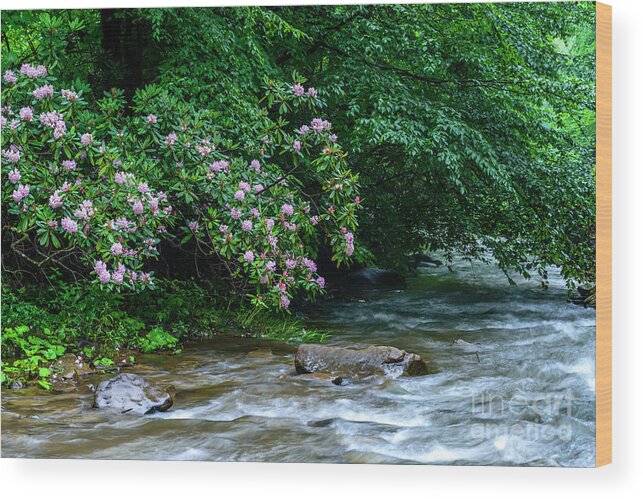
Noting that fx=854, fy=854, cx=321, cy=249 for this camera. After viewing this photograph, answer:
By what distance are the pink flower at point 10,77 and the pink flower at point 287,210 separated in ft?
5.45

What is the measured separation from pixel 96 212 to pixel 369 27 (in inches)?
72.6

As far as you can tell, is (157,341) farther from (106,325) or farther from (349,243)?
(349,243)

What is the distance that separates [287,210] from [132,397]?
4.43ft

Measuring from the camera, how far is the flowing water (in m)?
4.19

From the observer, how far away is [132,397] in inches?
177

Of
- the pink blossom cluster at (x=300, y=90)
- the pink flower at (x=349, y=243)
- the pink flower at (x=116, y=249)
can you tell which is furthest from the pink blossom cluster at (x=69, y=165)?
the pink flower at (x=349, y=243)

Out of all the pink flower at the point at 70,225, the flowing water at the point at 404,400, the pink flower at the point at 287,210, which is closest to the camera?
the flowing water at the point at 404,400

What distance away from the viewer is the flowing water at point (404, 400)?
4188 millimetres

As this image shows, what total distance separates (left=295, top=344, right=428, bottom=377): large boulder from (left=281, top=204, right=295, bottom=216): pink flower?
783 mm

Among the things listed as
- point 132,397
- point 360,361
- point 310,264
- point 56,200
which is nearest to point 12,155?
point 56,200

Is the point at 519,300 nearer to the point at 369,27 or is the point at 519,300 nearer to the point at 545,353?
the point at 545,353

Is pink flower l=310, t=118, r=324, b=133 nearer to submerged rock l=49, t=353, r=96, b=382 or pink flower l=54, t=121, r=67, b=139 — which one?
pink flower l=54, t=121, r=67, b=139

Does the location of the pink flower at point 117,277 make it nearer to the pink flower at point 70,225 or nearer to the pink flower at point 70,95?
the pink flower at point 70,225

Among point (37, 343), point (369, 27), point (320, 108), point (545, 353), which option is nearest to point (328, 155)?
point (320, 108)
